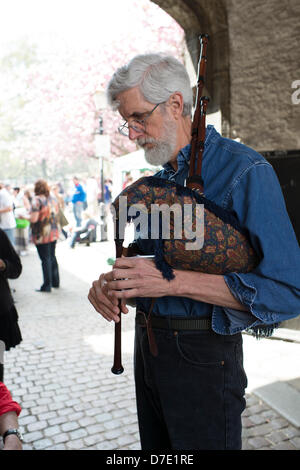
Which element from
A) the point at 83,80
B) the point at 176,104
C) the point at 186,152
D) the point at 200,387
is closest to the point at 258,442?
the point at 200,387

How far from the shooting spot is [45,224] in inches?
304

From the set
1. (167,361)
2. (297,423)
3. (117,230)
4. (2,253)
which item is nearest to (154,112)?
(117,230)

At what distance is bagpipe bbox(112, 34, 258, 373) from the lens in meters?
1.31

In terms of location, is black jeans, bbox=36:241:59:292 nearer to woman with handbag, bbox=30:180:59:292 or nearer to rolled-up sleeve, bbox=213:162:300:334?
woman with handbag, bbox=30:180:59:292

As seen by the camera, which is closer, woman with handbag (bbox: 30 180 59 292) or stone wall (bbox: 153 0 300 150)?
stone wall (bbox: 153 0 300 150)

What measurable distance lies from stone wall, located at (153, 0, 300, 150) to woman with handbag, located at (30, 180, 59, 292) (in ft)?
11.5

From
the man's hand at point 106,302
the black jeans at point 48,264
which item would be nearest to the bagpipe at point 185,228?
the man's hand at point 106,302

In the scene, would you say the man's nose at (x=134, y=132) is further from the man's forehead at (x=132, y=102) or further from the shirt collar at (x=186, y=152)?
the shirt collar at (x=186, y=152)

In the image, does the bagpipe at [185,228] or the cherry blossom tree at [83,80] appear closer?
the bagpipe at [185,228]

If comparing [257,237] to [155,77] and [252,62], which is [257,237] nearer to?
[155,77]

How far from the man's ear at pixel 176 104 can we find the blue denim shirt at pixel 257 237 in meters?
0.23

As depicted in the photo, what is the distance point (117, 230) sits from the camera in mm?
1453

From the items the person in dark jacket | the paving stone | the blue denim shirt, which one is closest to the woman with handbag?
the person in dark jacket

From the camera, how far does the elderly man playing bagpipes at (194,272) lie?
1.33 metres
